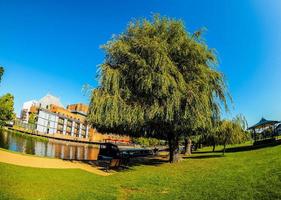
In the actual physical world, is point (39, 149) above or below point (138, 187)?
below

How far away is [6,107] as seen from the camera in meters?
53.1

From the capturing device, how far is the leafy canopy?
15.9 metres

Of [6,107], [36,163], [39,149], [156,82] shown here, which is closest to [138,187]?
[156,82]

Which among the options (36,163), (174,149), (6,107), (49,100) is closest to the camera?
(36,163)

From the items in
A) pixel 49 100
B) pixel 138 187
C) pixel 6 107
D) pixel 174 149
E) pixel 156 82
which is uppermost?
pixel 49 100

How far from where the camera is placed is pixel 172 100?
15.9 m

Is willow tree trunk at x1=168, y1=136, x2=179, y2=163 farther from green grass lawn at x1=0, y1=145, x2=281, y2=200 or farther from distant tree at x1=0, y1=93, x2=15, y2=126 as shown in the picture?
distant tree at x1=0, y1=93, x2=15, y2=126

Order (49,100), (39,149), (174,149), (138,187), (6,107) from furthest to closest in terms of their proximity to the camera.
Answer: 1. (49,100)
2. (6,107)
3. (39,149)
4. (174,149)
5. (138,187)

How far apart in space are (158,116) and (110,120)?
310 centimetres

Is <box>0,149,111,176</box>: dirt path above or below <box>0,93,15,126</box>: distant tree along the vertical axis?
below

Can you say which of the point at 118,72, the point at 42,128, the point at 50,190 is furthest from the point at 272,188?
the point at 42,128

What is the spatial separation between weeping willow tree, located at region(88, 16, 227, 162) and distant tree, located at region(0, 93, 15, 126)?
1598 inches

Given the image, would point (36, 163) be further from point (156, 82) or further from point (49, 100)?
point (49, 100)

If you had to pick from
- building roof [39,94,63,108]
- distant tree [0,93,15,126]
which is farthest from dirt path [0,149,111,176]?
building roof [39,94,63,108]
